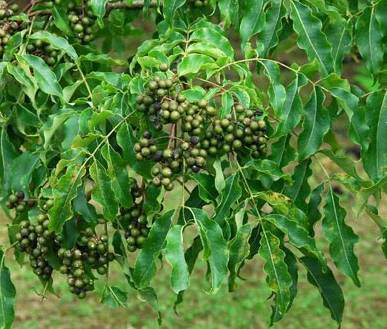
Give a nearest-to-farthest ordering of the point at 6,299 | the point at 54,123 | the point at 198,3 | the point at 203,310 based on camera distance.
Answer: the point at 54,123
the point at 6,299
the point at 198,3
the point at 203,310

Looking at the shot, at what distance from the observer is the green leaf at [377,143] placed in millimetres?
2182

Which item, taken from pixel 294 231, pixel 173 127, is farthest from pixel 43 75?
pixel 294 231

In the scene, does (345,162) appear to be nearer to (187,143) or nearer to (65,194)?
(187,143)

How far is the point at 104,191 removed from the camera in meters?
2.05

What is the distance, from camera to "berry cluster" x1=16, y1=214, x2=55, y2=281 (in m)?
2.15

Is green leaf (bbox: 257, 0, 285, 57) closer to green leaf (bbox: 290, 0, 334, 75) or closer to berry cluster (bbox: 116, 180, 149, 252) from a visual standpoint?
green leaf (bbox: 290, 0, 334, 75)

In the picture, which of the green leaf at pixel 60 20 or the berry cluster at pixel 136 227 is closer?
the berry cluster at pixel 136 227

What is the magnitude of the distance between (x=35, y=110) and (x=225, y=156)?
560mm

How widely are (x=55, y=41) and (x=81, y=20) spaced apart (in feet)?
0.74

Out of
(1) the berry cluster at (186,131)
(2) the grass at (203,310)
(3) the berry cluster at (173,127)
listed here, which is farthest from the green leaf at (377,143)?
(2) the grass at (203,310)

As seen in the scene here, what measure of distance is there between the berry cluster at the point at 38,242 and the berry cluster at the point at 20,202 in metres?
0.11

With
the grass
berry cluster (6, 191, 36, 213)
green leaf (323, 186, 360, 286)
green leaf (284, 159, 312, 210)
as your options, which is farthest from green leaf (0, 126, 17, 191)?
the grass

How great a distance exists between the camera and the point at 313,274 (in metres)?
2.29

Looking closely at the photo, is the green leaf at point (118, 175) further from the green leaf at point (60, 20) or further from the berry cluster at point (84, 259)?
the green leaf at point (60, 20)
